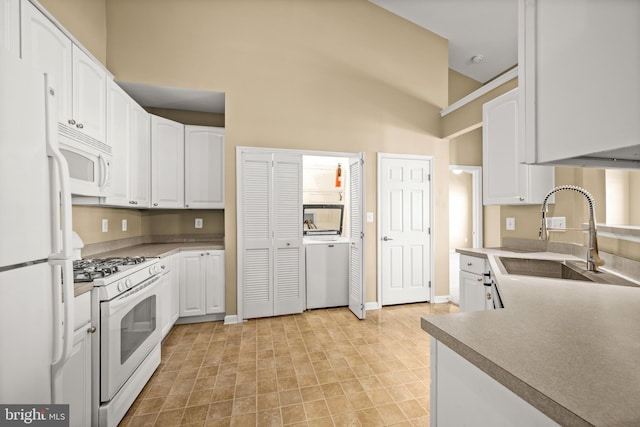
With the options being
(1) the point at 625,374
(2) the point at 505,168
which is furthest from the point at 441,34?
(1) the point at 625,374

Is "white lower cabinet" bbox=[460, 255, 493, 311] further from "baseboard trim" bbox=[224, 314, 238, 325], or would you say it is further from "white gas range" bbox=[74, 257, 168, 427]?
"white gas range" bbox=[74, 257, 168, 427]

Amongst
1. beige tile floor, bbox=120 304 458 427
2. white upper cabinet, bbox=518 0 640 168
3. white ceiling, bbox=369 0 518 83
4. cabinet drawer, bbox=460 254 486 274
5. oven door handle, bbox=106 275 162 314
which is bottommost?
beige tile floor, bbox=120 304 458 427

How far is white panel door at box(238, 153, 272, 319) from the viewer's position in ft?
10.6

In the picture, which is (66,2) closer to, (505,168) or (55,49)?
(55,49)

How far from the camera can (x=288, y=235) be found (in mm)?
3361

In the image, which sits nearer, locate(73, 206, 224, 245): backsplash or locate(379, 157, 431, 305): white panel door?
locate(73, 206, 224, 245): backsplash

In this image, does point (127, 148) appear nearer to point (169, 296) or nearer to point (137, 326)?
point (169, 296)

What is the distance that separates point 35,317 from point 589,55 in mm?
1670

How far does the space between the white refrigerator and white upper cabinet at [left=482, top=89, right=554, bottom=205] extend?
2994 millimetres

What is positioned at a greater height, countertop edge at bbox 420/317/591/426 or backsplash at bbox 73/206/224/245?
backsplash at bbox 73/206/224/245

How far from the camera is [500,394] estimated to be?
2.06 feet

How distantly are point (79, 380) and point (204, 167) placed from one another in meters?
2.49

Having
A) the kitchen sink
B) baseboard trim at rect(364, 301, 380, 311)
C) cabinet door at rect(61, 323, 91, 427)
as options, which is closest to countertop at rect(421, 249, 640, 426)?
the kitchen sink

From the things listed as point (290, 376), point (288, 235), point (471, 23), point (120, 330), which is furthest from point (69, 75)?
point (471, 23)
